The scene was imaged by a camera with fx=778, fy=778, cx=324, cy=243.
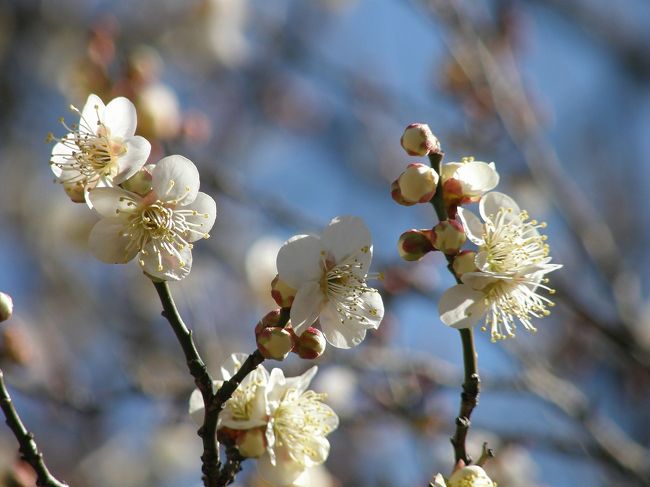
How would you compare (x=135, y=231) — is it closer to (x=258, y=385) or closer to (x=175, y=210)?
(x=175, y=210)

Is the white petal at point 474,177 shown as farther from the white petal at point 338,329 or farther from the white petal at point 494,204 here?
the white petal at point 338,329

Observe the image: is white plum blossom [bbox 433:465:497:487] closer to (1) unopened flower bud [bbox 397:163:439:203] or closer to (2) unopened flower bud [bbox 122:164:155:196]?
(1) unopened flower bud [bbox 397:163:439:203]

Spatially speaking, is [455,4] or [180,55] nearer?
[455,4]

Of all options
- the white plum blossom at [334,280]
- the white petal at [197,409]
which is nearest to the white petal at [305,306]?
the white plum blossom at [334,280]

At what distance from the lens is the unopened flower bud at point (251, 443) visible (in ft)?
4.13

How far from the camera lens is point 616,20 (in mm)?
5434

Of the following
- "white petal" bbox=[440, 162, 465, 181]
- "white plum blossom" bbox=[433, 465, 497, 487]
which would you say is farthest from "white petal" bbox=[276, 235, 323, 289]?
"white plum blossom" bbox=[433, 465, 497, 487]

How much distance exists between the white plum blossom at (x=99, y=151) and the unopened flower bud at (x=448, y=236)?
500 millimetres

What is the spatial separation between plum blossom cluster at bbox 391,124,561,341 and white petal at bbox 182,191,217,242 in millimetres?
315

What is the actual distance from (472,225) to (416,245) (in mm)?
136

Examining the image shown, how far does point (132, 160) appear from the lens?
1311 mm

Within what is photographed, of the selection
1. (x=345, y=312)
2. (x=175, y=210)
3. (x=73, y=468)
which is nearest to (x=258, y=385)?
(x=345, y=312)

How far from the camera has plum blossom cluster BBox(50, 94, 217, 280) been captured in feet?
4.26

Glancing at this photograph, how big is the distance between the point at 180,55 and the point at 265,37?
0.84 meters
